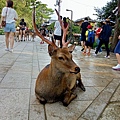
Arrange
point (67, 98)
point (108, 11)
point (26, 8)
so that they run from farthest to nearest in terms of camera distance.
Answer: point (26, 8) → point (108, 11) → point (67, 98)

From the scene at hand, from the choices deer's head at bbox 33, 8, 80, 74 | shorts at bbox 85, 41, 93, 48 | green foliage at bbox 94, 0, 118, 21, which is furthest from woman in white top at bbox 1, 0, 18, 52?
green foliage at bbox 94, 0, 118, 21

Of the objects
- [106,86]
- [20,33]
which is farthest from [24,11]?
[106,86]

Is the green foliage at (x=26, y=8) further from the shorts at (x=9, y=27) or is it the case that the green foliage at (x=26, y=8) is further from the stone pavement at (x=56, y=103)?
the stone pavement at (x=56, y=103)

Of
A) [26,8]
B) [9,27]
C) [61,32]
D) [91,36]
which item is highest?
[26,8]

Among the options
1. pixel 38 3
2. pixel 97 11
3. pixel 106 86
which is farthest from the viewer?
pixel 38 3

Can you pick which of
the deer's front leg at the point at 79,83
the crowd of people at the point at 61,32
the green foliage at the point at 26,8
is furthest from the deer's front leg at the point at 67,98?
the green foliage at the point at 26,8

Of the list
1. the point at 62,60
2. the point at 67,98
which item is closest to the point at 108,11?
the point at 67,98

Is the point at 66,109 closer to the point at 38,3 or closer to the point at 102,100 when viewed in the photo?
the point at 102,100

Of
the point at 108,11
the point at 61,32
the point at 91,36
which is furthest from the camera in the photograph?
the point at 108,11

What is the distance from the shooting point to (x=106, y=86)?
3.93 metres

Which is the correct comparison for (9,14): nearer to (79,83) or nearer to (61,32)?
(61,32)

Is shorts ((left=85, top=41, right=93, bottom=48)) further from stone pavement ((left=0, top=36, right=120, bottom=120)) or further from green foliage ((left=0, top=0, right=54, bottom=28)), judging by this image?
green foliage ((left=0, top=0, right=54, bottom=28))

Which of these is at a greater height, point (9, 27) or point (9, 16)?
point (9, 16)

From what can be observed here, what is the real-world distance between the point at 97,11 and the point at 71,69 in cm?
1960
